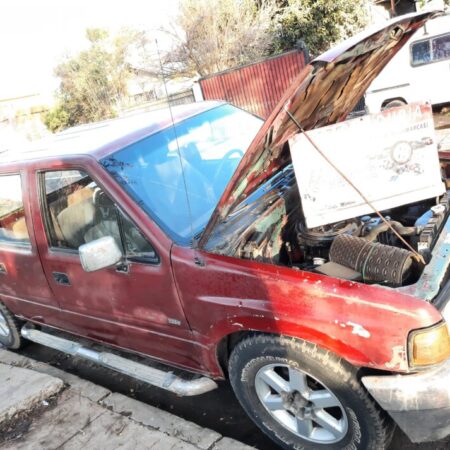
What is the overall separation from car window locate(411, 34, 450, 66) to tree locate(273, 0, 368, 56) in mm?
6288

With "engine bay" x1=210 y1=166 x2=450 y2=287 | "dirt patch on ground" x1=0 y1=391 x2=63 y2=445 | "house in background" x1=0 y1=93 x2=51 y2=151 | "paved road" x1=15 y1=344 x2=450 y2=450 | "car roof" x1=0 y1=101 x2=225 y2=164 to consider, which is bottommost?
"paved road" x1=15 y1=344 x2=450 y2=450

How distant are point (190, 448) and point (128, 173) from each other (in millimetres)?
1607

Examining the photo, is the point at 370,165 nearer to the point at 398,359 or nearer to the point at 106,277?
the point at 398,359

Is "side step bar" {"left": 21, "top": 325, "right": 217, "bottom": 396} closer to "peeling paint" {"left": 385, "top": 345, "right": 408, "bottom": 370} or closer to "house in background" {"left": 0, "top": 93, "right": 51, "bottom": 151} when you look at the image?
"peeling paint" {"left": 385, "top": 345, "right": 408, "bottom": 370}

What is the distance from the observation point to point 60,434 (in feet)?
9.75

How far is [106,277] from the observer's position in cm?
285

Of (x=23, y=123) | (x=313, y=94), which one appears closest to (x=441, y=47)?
(x=313, y=94)

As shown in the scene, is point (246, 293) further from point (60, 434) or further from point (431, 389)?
point (60, 434)

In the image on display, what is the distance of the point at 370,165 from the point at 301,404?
1.33m

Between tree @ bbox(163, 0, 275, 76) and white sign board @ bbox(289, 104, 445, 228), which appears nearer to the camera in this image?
white sign board @ bbox(289, 104, 445, 228)

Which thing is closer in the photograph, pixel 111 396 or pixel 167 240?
pixel 167 240

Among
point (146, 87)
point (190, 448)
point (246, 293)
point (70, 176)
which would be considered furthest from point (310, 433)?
point (146, 87)

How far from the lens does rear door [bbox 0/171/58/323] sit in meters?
3.30

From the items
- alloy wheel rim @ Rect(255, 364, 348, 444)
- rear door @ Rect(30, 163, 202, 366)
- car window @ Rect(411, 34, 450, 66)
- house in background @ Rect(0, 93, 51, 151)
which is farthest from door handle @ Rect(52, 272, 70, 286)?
house in background @ Rect(0, 93, 51, 151)
